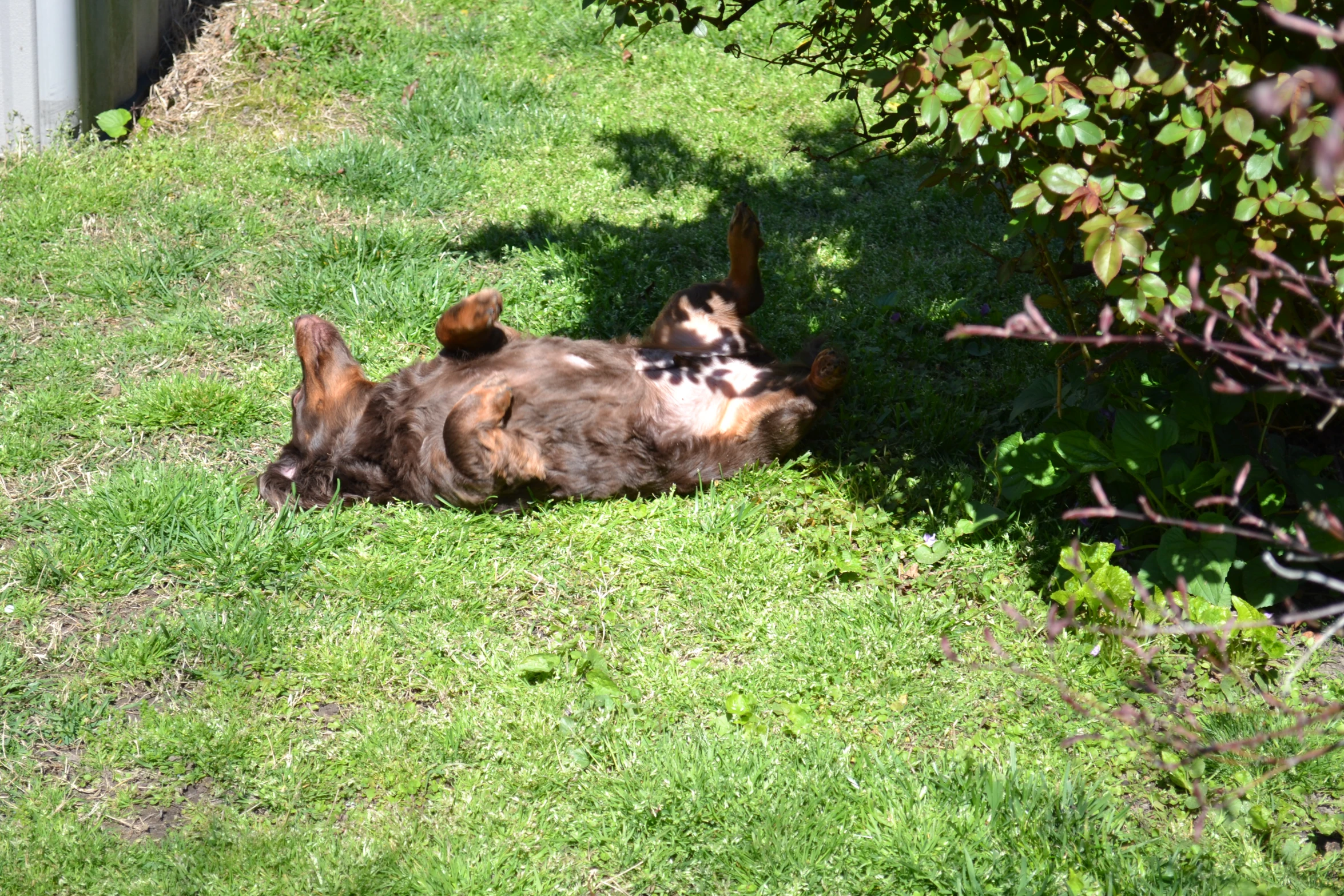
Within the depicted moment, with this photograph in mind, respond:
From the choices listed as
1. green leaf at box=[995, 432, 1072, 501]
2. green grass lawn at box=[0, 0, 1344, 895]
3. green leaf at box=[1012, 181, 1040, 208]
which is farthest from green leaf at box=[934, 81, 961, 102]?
green grass lawn at box=[0, 0, 1344, 895]

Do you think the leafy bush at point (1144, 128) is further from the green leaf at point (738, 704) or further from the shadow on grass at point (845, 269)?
the green leaf at point (738, 704)

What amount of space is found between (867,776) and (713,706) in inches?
22.4

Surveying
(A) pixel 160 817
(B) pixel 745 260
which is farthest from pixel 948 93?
(A) pixel 160 817

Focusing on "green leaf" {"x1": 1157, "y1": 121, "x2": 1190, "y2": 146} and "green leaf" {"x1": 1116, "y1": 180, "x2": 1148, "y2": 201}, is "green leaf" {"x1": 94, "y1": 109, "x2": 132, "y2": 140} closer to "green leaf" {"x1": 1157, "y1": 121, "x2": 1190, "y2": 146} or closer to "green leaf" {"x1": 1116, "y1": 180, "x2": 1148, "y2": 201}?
"green leaf" {"x1": 1116, "y1": 180, "x2": 1148, "y2": 201}

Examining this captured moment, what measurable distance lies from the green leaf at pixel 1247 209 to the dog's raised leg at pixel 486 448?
2504 millimetres

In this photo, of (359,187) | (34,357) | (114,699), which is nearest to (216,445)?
(34,357)

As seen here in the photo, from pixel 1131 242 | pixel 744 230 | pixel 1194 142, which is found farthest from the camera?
pixel 744 230

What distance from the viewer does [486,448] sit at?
394 centimetres

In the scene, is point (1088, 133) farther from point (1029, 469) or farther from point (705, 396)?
point (705, 396)

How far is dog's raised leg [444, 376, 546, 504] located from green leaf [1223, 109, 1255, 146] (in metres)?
2.56

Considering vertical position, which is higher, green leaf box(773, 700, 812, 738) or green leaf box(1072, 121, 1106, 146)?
green leaf box(1072, 121, 1106, 146)

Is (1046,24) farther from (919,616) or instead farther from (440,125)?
(440,125)

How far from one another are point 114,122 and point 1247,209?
6179 mm

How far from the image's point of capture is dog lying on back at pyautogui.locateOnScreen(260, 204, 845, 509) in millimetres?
4148
